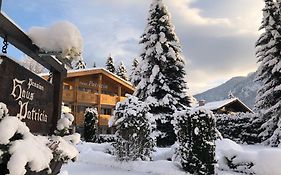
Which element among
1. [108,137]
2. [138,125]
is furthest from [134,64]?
[138,125]

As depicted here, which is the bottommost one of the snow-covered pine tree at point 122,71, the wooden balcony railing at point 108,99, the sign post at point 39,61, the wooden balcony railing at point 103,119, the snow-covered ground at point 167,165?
the snow-covered ground at point 167,165

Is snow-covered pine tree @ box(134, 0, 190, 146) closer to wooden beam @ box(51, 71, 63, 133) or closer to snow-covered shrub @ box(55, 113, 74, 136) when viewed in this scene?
wooden beam @ box(51, 71, 63, 133)

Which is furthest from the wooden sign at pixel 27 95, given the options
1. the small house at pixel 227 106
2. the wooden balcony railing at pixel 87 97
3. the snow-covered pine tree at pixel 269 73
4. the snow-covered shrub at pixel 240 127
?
the small house at pixel 227 106

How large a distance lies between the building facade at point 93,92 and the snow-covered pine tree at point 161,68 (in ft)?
32.4

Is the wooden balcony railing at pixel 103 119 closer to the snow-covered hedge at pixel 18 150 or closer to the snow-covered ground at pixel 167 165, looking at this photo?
the snow-covered ground at pixel 167 165

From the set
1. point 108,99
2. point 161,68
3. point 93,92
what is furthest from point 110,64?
point 161,68

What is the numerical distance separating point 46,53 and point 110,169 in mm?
7948

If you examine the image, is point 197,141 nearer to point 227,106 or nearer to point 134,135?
point 134,135

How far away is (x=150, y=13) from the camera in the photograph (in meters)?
25.9

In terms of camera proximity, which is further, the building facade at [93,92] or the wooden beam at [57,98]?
the building facade at [93,92]

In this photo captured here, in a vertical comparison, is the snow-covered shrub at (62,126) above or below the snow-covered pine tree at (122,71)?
below

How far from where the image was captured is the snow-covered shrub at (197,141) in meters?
9.02

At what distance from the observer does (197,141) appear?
917 cm

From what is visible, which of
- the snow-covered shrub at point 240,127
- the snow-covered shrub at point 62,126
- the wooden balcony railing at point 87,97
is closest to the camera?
the snow-covered shrub at point 62,126
